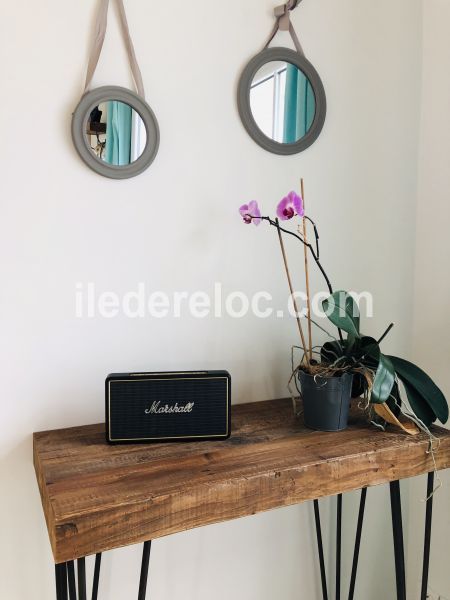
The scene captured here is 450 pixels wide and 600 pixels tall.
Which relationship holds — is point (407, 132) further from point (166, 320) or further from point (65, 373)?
point (65, 373)

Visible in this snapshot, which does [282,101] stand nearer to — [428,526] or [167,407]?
[167,407]

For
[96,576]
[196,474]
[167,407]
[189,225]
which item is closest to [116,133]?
[189,225]

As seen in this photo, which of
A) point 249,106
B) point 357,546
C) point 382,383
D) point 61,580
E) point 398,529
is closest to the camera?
point 61,580

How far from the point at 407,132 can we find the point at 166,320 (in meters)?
0.92

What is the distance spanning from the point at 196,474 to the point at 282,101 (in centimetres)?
95

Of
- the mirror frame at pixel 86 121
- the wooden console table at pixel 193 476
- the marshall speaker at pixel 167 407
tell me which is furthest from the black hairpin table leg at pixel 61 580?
the mirror frame at pixel 86 121

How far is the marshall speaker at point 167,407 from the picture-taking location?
997mm

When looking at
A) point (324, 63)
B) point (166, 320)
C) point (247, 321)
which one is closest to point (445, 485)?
point (247, 321)

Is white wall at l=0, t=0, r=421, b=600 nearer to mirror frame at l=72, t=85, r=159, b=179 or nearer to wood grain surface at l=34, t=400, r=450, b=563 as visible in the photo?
mirror frame at l=72, t=85, r=159, b=179

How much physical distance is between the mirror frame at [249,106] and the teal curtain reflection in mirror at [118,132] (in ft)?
0.98

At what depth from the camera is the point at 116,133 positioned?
110 centimetres

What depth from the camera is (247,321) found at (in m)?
1.29

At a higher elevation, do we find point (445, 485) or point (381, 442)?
point (381, 442)

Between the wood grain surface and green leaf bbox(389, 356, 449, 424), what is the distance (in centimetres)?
6
